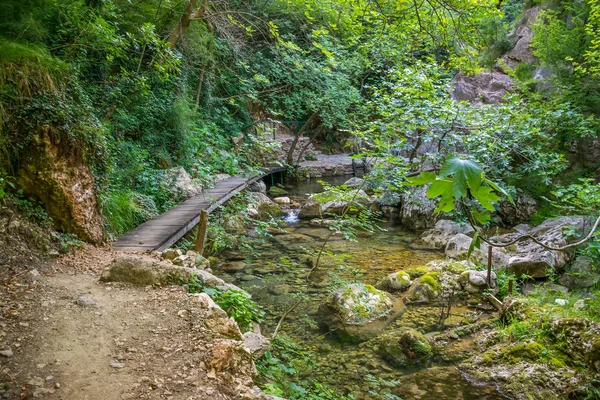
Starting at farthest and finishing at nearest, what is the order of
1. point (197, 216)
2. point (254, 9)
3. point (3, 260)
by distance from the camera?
point (254, 9) < point (197, 216) < point (3, 260)

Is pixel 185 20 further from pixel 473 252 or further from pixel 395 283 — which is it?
pixel 473 252

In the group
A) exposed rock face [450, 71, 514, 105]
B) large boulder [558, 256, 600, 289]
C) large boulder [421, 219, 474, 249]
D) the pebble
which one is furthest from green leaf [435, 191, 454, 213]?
exposed rock face [450, 71, 514, 105]

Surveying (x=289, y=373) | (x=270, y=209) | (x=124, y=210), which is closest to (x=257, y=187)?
(x=270, y=209)

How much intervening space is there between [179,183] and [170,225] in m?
2.35

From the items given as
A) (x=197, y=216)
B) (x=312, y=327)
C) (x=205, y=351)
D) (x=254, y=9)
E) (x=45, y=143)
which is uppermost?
(x=254, y=9)

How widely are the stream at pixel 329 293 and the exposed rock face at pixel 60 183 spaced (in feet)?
8.11

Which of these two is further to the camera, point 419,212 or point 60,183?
point 419,212

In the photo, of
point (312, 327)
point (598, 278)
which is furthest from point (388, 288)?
point (598, 278)

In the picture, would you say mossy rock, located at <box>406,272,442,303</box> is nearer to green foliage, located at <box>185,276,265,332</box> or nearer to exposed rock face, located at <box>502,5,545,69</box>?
green foliage, located at <box>185,276,265,332</box>

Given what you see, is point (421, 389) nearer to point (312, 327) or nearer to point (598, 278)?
point (312, 327)

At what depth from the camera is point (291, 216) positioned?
11.1 metres

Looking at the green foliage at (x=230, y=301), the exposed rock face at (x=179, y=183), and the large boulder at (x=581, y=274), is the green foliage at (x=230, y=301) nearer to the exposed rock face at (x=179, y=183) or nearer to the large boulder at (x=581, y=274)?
the exposed rock face at (x=179, y=183)

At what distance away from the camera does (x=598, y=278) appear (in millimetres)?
5195

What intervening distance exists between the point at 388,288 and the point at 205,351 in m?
4.20
